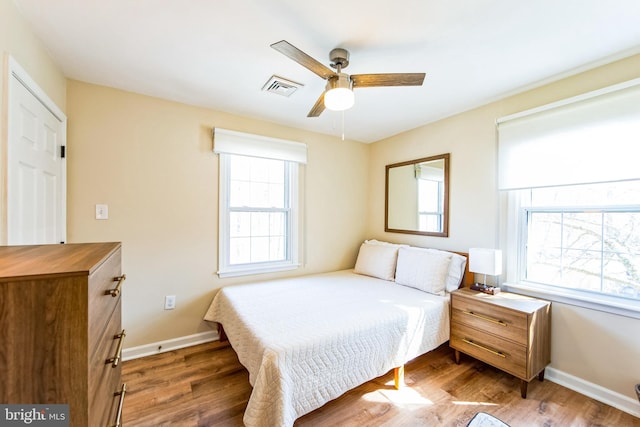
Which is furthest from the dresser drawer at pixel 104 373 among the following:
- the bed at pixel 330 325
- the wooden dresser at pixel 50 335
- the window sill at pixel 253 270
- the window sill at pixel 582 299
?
the window sill at pixel 582 299

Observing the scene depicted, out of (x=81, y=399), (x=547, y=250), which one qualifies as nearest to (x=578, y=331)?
(x=547, y=250)

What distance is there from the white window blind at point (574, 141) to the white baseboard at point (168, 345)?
10.2 feet

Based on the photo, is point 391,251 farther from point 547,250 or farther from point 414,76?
point 414,76

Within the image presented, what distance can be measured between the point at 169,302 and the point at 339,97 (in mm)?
2318

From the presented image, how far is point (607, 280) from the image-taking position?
1863 millimetres

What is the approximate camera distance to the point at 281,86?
2.13 metres

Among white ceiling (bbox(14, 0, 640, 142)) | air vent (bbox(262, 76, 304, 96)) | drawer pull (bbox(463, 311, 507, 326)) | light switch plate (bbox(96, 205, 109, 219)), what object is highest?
white ceiling (bbox(14, 0, 640, 142))

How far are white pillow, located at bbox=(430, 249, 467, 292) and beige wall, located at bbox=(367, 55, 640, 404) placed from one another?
7.7 inches

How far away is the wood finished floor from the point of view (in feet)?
5.41

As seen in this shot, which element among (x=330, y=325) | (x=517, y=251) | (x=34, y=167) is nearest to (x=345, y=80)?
(x=330, y=325)

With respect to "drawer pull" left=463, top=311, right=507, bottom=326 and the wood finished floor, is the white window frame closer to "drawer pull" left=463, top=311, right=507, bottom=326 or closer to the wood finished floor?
"drawer pull" left=463, top=311, right=507, bottom=326

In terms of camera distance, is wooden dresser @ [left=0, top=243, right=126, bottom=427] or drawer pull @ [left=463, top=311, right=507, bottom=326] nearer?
wooden dresser @ [left=0, top=243, right=126, bottom=427]

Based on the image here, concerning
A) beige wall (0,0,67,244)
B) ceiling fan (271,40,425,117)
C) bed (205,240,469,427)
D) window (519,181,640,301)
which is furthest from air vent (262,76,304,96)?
window (519,181,640,301)

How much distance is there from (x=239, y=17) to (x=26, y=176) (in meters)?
1.48
